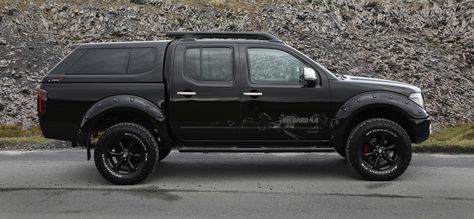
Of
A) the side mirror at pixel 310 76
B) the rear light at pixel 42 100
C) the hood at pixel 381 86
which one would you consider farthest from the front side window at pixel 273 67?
the rear light at pixel 42 100

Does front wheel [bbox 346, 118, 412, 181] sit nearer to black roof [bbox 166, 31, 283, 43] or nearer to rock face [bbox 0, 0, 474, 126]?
black roof [bbox 166, 31, 283, 43]

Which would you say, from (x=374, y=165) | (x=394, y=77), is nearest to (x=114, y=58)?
(x=374, y=165)

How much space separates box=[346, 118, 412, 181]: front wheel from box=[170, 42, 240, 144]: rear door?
1.59 m

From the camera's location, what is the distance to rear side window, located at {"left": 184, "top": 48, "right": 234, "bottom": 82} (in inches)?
289

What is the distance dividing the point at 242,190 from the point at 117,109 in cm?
196

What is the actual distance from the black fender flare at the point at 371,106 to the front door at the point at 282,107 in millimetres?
159

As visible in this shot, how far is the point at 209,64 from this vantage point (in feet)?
24.3

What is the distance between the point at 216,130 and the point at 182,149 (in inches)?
21.0

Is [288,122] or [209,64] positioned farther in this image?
[209,64]

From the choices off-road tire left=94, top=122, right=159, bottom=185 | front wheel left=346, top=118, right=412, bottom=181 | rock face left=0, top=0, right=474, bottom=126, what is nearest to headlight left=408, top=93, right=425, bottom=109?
front wheel left=346, top=118, right=412, bottom=181

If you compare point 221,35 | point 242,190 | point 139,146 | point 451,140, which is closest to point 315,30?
point 451,140

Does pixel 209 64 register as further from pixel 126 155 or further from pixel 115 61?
pixel 126 155

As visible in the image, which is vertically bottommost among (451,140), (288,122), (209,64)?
(451,140)

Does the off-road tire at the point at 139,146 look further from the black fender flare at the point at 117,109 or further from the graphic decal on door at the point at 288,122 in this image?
the graphic decal on door at the point at 288,122
